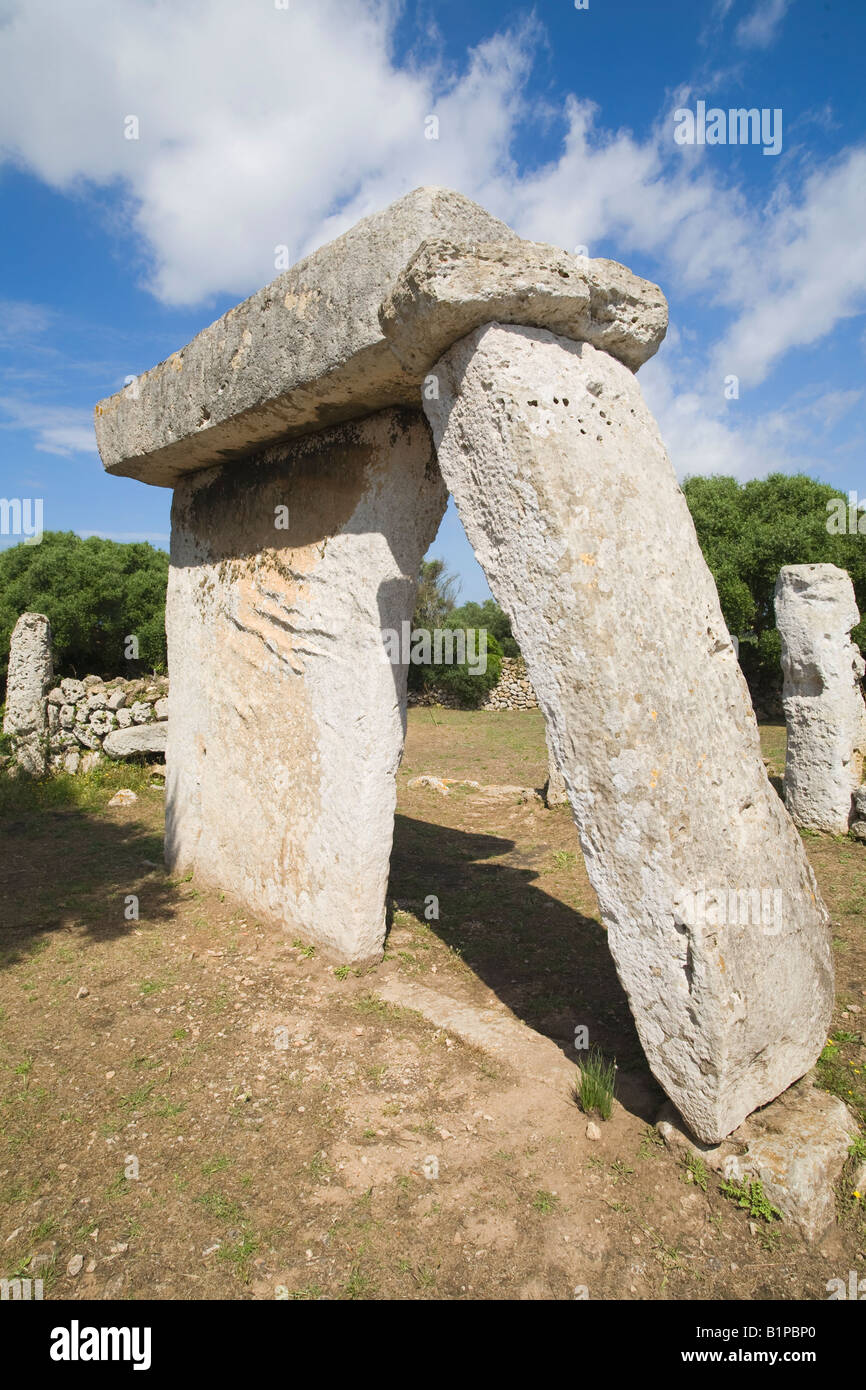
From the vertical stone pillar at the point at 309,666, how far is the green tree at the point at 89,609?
296 inches

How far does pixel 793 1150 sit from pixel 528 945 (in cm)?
215

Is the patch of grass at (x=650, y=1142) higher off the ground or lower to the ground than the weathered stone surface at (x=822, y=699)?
lower

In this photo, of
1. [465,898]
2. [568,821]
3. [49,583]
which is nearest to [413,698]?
[49,583]

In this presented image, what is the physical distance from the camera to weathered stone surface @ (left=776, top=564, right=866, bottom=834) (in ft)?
24.0

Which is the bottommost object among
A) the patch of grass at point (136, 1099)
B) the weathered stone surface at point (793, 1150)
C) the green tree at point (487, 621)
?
the patch of grass at point (136, 1099)

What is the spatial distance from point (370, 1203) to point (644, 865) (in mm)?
1466

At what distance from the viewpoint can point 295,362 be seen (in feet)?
11.8

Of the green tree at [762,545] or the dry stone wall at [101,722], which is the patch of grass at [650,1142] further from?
the green tree at [762,545]

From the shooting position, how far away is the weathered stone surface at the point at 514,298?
108 inches

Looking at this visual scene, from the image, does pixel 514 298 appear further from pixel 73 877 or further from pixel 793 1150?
pixel 73 877

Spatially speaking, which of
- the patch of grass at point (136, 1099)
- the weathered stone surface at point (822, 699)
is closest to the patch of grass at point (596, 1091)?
the patch of grass at point (136, 1099)

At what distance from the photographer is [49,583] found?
1279 centimetres

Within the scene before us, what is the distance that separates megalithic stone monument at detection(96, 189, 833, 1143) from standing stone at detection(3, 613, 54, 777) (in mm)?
6543
